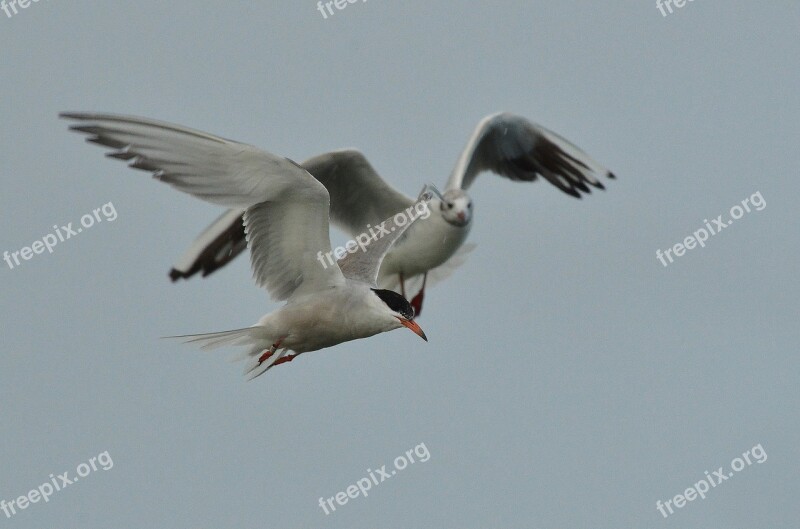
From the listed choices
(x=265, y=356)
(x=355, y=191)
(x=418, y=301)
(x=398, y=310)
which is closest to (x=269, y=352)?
(x=265, y=356)

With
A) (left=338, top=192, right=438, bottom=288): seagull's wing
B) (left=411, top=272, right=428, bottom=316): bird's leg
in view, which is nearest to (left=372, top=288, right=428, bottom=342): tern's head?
(left=338, top=192, right=438, bottom=288): seagull's wing

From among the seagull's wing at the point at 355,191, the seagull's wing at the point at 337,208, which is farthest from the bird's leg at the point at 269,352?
the seagull's wing at the point at 355,191

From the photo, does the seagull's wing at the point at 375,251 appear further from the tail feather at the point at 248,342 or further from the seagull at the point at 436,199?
the seagull at the point at 436,199

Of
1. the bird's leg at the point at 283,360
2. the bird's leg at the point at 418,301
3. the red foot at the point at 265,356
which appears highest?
the red foot at the point at 265,356

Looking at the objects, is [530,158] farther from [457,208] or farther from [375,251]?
[375,251]

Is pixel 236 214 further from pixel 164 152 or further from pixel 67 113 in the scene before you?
pixel 67 113

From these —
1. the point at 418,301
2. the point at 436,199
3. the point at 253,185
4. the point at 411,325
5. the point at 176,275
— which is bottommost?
the point at 418,301

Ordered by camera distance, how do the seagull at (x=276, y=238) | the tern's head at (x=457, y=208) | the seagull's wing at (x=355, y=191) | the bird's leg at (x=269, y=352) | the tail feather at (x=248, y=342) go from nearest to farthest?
1. the seagull at (x=276, y=238)
2. the tail feather at (x=248, y=342)
3. the bird's leg at (x=269, y=352)
4. the seagull's wing at (x=355, y=191)
5. the tern's head at (x=457, y=208)

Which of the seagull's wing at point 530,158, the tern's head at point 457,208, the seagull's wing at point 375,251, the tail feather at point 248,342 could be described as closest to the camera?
the tail feather at point 248,342

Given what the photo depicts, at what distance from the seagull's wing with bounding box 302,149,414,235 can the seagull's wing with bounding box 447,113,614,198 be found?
3.58ft

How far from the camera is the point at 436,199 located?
12227 millimetres

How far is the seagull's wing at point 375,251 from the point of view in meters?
9.43

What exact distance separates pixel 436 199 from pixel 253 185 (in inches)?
162

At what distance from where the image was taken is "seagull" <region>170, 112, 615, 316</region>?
466 inches
